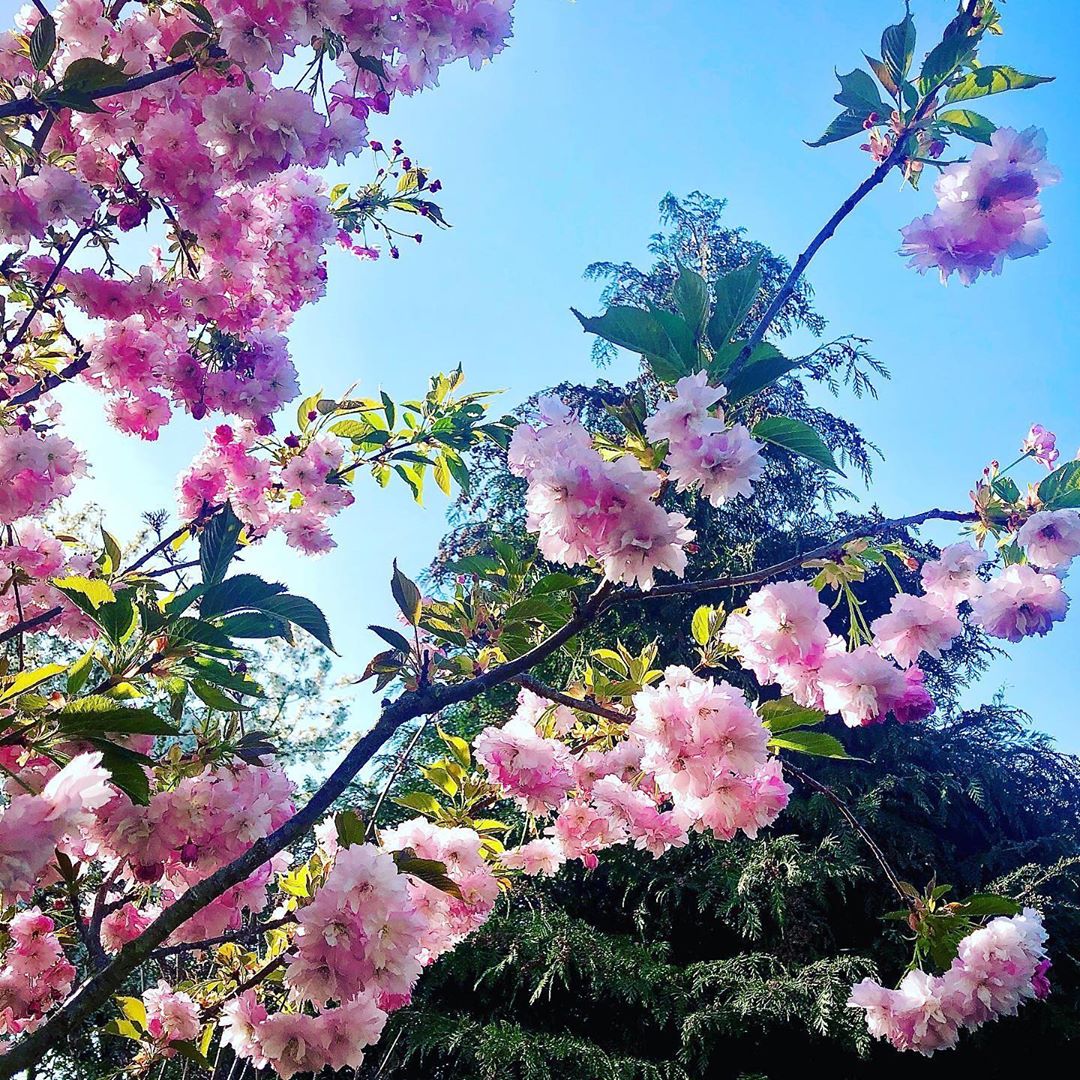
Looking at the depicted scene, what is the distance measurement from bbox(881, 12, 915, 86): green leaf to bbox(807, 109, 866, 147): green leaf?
59 mm

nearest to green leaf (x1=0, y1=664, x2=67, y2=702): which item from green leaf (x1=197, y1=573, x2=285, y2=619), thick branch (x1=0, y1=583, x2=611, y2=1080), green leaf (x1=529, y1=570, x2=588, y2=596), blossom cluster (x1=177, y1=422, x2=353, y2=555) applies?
green leaf (x1=197, y1=573, x2=285, y2=619)

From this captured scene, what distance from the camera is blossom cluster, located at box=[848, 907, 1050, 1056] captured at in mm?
1194

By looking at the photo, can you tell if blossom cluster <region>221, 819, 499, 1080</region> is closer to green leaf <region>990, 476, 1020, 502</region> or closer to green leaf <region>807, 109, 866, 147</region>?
green leaf <region>990, 476, 1020, 502</region>

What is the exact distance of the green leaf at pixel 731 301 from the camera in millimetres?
836

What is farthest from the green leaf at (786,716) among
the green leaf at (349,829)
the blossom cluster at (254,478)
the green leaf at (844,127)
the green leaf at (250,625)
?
the blossom cluster at (254,478)

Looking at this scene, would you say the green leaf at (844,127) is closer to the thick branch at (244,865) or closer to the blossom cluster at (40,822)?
the thick branch at (244,865)

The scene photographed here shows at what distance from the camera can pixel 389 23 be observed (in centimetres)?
111

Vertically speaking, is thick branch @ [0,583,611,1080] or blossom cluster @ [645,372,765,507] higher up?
blossom cluster @ [645,372,765,507]

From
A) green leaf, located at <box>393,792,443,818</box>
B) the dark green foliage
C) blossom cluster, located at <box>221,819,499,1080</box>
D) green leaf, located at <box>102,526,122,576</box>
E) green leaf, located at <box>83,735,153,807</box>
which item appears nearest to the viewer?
green leaf, located at <box>83,735,153,807</box>

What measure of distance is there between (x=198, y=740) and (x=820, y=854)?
12.8ft

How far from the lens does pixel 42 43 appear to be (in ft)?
3.26

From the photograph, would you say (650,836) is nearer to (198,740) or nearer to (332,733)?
(198,740)

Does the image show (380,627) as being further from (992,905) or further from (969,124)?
(969,124)

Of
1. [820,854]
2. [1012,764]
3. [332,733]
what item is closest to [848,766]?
[820,854]
